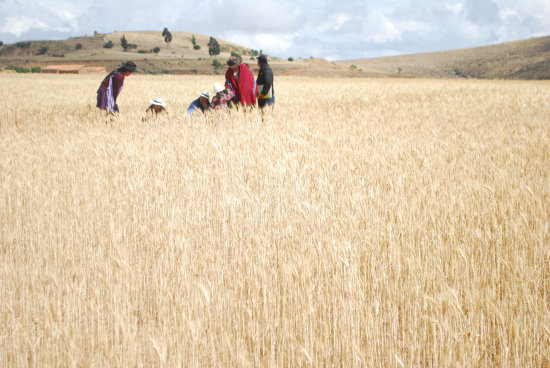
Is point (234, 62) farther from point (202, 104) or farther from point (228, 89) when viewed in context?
point (202, 104)

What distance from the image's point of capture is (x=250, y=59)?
98812 mm

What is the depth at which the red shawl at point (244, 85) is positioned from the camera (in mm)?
7512

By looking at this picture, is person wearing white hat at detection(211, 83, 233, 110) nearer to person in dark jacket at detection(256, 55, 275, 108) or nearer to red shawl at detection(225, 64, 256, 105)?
red shawl at detection(225, 64, 256, 105)

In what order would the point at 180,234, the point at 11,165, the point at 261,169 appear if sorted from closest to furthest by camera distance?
the point at 180,234, the point at 261,169, the point at 11,165

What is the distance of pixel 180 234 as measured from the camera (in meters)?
2.53

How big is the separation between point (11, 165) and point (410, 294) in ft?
15.8

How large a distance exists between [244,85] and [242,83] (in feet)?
0.17

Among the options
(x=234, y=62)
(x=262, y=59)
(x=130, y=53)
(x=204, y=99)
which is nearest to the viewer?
(x=234, y=62)

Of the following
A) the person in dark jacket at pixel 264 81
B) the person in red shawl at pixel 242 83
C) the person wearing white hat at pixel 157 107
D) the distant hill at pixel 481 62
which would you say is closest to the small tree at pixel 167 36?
the distant hill at pixel 481 62

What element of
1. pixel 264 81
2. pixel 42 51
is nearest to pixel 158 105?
pixel 264 81

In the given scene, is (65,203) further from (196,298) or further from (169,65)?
(169,65)

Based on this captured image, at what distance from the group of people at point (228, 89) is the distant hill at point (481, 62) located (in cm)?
8014

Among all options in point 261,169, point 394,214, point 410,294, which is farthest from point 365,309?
point 261,169

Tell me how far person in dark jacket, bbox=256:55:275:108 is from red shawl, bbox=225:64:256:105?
21 centimetres
